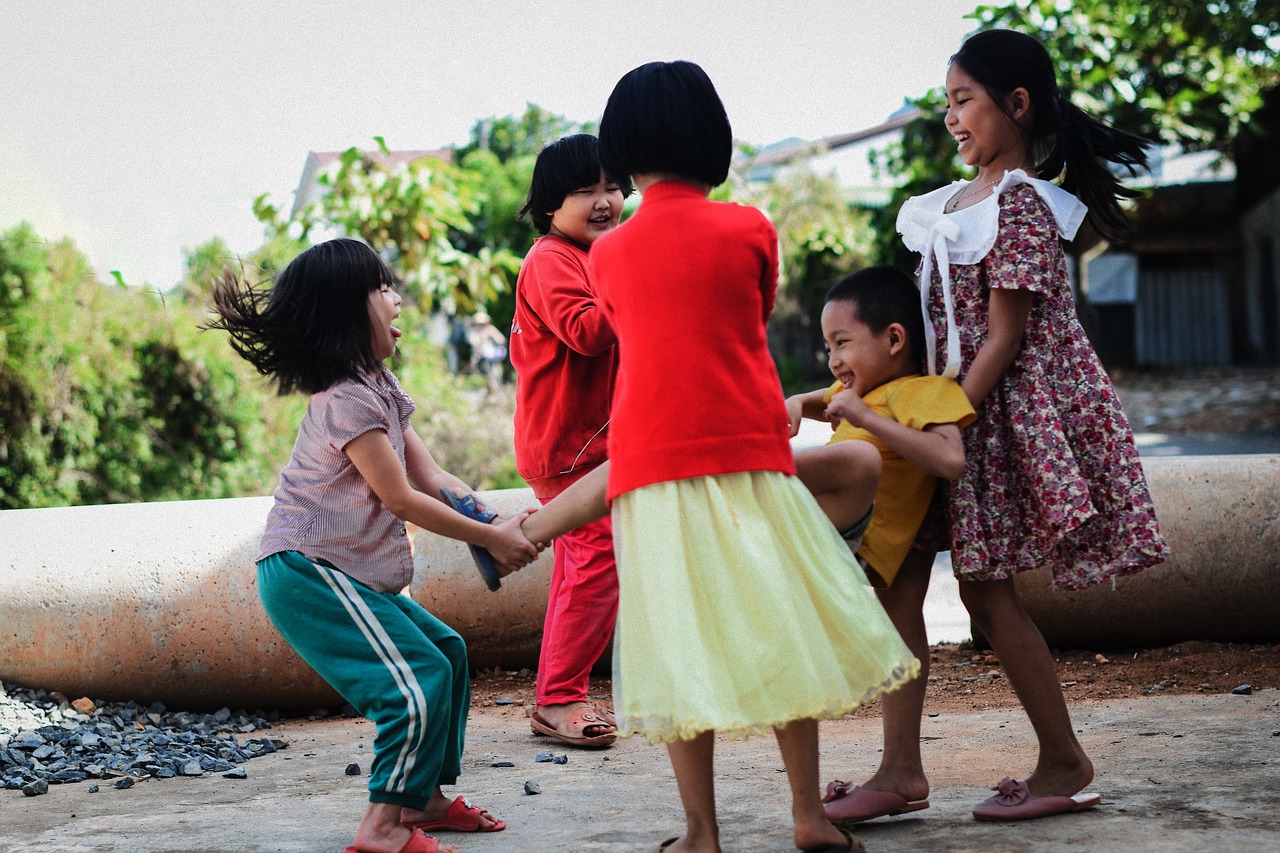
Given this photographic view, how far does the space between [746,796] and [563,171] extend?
190cm

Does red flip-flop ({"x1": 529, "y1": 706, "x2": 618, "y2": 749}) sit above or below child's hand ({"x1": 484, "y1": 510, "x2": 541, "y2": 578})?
below

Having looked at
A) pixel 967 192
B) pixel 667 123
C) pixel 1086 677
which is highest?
pixel 667 123

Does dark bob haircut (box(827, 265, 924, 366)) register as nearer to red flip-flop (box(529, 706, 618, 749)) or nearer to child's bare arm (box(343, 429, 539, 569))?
child's bare arm (box(343, 429, 539, 569))

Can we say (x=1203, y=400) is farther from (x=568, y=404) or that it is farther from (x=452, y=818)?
(x=452, y=818)

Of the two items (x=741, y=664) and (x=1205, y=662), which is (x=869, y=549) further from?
(x=1205, y=662)

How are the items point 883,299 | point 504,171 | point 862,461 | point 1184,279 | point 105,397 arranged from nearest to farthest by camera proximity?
point 862,461 → point 883,299 → point 105,397 → point 1184,279 → point 504,171

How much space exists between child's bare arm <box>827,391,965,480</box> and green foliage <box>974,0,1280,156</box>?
1065cm

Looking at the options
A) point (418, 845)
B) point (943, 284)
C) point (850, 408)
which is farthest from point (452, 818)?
point (943, 284)

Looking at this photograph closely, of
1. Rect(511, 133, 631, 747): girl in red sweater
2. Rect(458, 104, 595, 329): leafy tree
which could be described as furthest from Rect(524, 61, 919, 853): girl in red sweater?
Rect(458, 104, 595, 329): leafy tree

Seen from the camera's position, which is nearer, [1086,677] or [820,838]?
[820,838]

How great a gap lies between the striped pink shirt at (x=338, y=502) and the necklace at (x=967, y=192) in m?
1.38

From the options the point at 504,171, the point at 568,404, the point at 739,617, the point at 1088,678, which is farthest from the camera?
the point at 504,171

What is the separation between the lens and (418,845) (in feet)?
8.07

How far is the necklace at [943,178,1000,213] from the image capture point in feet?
9.12
